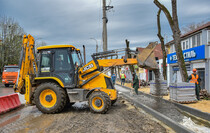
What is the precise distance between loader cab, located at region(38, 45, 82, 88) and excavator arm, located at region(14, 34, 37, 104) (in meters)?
0.48

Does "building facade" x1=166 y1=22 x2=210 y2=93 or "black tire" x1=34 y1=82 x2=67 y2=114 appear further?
"building facade" x1=166 y1=22 x2=210 y2=93

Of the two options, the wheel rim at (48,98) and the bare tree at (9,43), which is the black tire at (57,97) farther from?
the bare tree at (9,43)

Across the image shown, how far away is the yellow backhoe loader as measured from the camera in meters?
7.95

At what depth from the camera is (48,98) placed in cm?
794

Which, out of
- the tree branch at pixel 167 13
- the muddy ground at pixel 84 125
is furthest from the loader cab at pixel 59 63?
the tree branch at pixel 167 13

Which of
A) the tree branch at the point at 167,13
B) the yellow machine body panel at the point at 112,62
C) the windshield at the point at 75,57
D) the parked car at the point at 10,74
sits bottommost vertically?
the parked car at the point at 10,74

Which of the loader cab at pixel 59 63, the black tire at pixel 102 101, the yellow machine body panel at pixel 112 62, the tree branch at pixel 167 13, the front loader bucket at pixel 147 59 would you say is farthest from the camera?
the tree branch at pixel 167 13

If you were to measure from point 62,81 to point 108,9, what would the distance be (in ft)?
38.4

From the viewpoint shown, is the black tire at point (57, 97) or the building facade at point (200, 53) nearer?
the black tire at point (57, 97)

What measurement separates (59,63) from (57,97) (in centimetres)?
146

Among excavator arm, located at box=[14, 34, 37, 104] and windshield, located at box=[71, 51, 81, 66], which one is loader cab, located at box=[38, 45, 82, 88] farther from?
excavator arm, located at box=[14, 34, 37, 104]

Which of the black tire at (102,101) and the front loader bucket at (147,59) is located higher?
the front loader bucket at (147,59)

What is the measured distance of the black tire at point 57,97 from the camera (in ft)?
25.5

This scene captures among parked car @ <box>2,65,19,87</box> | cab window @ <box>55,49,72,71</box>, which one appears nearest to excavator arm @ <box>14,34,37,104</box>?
cab window @ <box>55,49,72,71</box>
